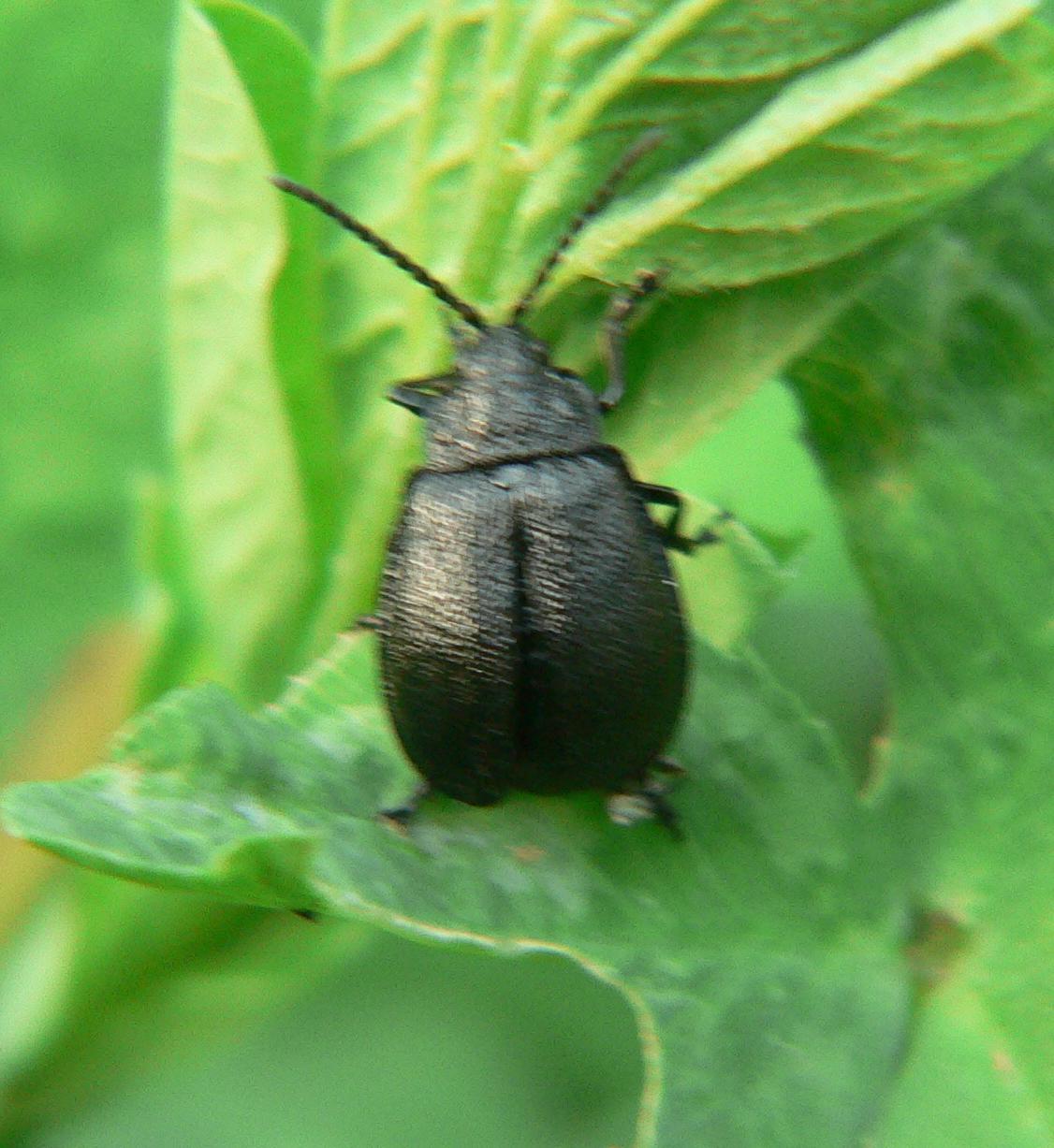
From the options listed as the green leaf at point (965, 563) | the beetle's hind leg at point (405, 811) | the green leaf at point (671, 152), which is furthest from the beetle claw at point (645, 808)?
the green leaf at point (671, 152)

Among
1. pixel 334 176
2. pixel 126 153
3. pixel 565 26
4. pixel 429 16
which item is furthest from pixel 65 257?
pixel 565 26

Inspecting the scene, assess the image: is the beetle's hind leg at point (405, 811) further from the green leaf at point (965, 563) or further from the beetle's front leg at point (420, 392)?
the green leaf at point (965, 563)

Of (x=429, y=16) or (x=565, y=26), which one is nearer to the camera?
(x=565, y=26)

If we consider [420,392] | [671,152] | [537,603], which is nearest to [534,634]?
[537,603]

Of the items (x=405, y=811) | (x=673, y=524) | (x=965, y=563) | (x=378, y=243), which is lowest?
(x=405, y=811)

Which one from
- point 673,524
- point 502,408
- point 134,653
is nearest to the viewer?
point 673,524

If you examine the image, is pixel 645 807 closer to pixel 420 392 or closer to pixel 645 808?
pixel 645 808

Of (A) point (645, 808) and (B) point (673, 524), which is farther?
(B) point (673, 524)

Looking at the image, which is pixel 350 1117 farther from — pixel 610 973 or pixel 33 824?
pixel 33 824
